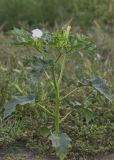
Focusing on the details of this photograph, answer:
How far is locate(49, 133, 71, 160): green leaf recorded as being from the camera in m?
2.88

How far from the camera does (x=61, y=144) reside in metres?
2.92

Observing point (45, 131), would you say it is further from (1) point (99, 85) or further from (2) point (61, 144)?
(1) point (99, 85)

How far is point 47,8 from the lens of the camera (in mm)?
5949

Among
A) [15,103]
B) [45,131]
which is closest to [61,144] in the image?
[45,131]

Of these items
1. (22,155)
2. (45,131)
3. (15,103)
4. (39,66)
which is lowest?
(22,155)

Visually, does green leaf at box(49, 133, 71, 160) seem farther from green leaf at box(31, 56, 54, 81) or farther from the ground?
green leaf at box(31, 56, 54, 81)

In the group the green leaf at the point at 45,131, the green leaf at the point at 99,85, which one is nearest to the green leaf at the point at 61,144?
the green leaf at the point at 45,131

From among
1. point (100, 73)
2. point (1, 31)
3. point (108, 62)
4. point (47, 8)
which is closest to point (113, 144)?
point (100, 73)

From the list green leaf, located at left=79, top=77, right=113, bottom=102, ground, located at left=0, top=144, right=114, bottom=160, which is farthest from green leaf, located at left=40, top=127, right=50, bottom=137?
green leaf, located at left=79, top=77, right=113, bottom=102

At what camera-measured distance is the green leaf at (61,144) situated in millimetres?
2879

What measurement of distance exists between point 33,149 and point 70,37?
2.42 ft

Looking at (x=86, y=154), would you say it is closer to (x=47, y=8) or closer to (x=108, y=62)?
(x=108, y=62)

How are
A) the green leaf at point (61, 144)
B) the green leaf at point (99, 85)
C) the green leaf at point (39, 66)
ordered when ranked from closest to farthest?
the green leaf at point (61, 144) → the green leaf at point (39, 66) → the green leaf at point (99, 85)

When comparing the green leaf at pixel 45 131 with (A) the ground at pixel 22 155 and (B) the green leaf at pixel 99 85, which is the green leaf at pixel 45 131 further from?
(B) the green leaf at pixel 99 85
